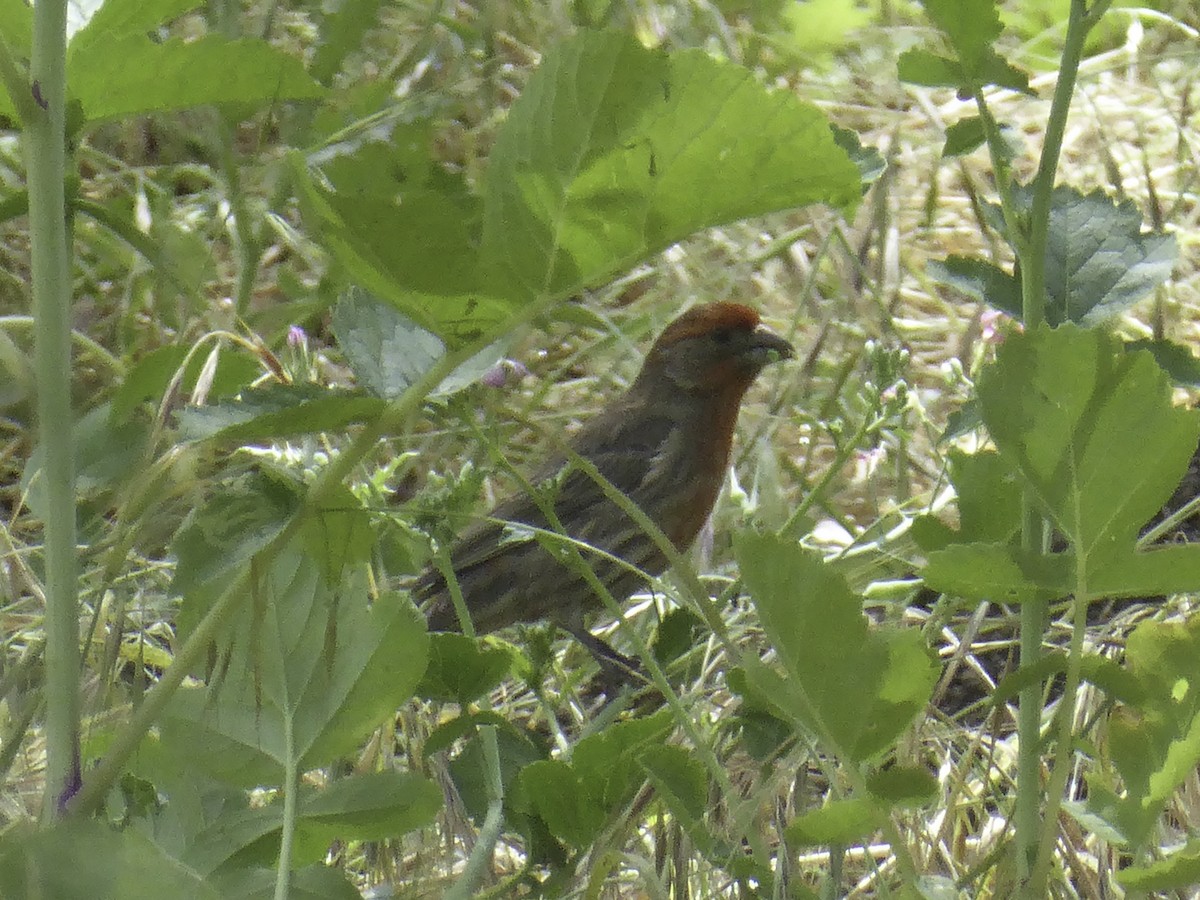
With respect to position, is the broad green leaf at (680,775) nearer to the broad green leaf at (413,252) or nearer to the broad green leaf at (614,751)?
the broad green leaf at (614,751)

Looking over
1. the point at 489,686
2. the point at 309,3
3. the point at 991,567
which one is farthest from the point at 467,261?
the point at 309,3

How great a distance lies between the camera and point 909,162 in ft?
16.3

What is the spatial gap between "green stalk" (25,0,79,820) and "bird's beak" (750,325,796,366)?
298 centimetres

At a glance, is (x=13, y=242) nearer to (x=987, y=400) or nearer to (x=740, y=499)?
(x=740, y=499)

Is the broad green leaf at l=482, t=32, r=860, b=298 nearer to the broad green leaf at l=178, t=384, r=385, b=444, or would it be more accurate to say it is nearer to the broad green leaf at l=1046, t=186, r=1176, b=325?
the broad green leaf at l=178, t=384, r=385, b=444

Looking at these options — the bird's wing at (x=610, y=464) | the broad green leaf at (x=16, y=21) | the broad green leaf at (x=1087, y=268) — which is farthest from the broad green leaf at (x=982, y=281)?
the bird's wing at (x=610, y=464)

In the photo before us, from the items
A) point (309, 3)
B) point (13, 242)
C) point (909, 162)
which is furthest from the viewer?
point (909, 162)

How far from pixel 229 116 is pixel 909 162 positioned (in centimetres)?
268

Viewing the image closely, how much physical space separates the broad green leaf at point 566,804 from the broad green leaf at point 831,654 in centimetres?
33

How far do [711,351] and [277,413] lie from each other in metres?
3.22

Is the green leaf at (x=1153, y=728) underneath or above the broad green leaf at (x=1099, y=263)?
underneath

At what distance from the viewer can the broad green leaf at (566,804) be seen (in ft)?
5.04

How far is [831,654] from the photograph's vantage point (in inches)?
49.9

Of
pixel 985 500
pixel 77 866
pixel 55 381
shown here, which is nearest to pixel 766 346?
pixel 985 500
